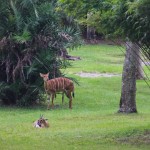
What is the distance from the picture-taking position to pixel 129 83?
17.3m

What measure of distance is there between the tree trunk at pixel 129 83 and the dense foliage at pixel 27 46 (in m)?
3.73

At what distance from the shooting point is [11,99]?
20953mm

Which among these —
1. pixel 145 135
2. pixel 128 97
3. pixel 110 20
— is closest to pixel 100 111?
pixel 128 97

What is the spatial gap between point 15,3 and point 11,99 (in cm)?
344

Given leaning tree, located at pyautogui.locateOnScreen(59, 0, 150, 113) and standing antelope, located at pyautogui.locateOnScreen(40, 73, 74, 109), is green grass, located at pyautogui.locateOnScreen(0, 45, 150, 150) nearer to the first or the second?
standing antelope, located at pyautogui.locateOnScreen(40, 73, 74, 109)

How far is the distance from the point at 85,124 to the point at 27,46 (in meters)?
5.98

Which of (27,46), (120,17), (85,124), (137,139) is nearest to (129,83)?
(85,124)

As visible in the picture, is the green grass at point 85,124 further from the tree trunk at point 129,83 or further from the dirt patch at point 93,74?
the dirt patch at point 93,74

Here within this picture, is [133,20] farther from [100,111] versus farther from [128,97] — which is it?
[100,111]

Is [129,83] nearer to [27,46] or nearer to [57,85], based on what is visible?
[57,85]

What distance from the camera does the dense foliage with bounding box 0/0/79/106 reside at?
2012 centimetres

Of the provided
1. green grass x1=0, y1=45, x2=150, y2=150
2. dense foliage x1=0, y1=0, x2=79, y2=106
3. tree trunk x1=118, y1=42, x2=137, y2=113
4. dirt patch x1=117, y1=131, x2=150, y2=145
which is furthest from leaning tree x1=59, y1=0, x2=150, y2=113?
dense foliage x1=0, y1=0, x2=79, y2=106

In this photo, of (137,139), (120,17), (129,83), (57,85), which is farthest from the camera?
(57,85)

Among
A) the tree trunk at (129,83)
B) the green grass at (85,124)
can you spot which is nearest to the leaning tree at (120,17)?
the green grass at (85,124)
